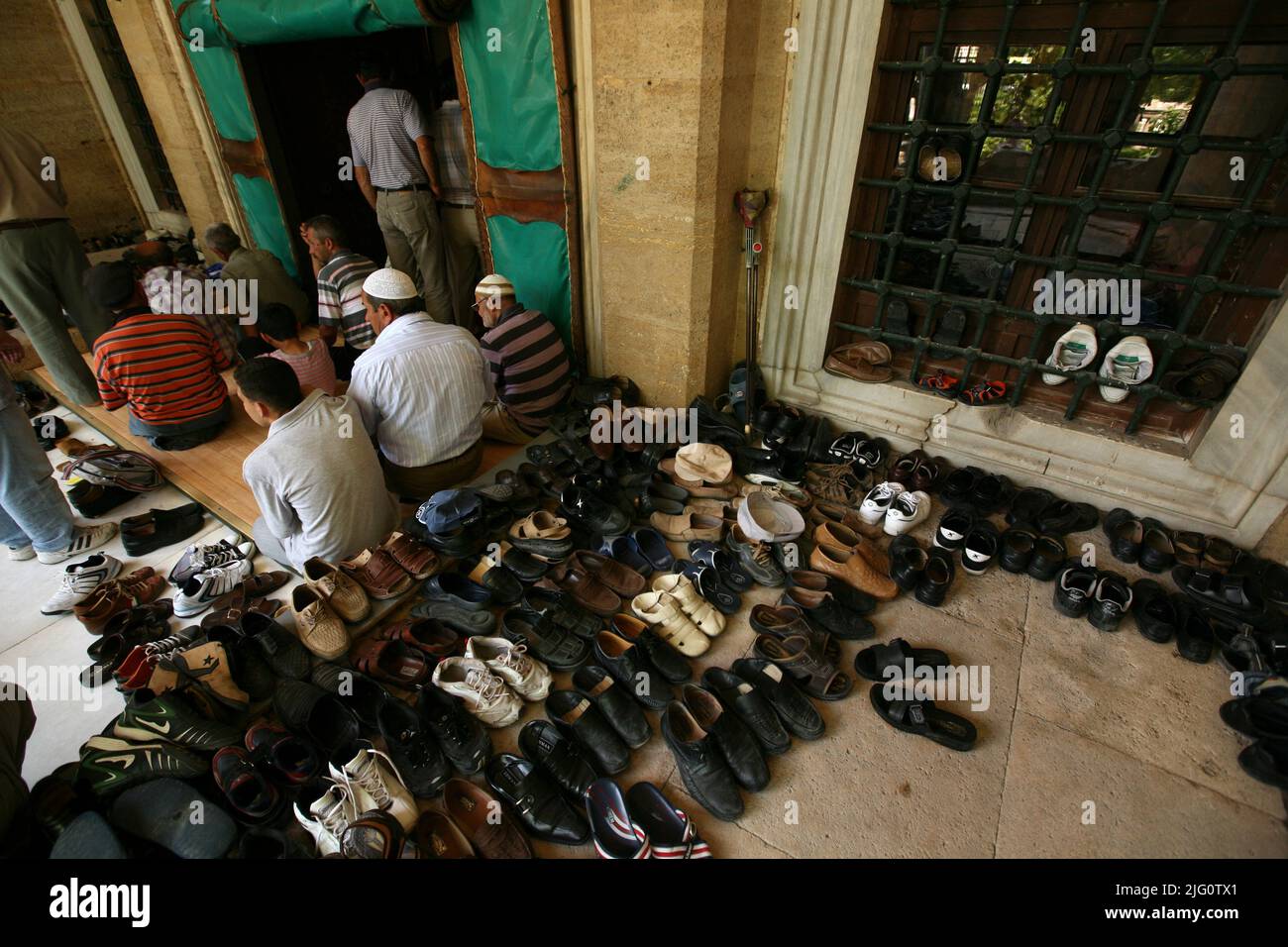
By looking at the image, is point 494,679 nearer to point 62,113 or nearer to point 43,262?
point 43,262

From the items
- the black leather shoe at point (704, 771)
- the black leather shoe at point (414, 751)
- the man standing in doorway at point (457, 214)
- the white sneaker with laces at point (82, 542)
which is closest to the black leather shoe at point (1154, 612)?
the black leather shoe at point (704, 771)

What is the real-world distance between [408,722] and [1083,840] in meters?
2.58

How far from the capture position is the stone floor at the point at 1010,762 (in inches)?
84.4

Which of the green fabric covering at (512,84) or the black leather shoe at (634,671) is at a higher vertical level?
the green fabric covering at (512,84)

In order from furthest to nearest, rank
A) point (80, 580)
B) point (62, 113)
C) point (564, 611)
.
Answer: point (62, 113) → point (80, 580) → point (564, 611)

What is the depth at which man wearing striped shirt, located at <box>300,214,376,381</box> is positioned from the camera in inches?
182

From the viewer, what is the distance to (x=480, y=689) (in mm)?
2451

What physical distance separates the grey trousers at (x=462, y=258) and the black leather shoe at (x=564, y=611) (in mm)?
3625

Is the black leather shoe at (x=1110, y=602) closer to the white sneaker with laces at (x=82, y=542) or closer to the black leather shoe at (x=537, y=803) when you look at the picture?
the black leather shoe at (x=537, y=803)

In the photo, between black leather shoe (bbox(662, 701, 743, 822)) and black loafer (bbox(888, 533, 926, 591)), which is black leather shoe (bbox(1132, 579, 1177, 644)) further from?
black leather shoe (bbox(662, 701, 743, 822))

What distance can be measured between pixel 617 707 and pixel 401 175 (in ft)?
15.8

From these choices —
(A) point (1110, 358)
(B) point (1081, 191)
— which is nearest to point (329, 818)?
(A) point (1110, 358)

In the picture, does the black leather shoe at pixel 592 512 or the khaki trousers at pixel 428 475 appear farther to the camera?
the khaki trousers at pixel 428 475
